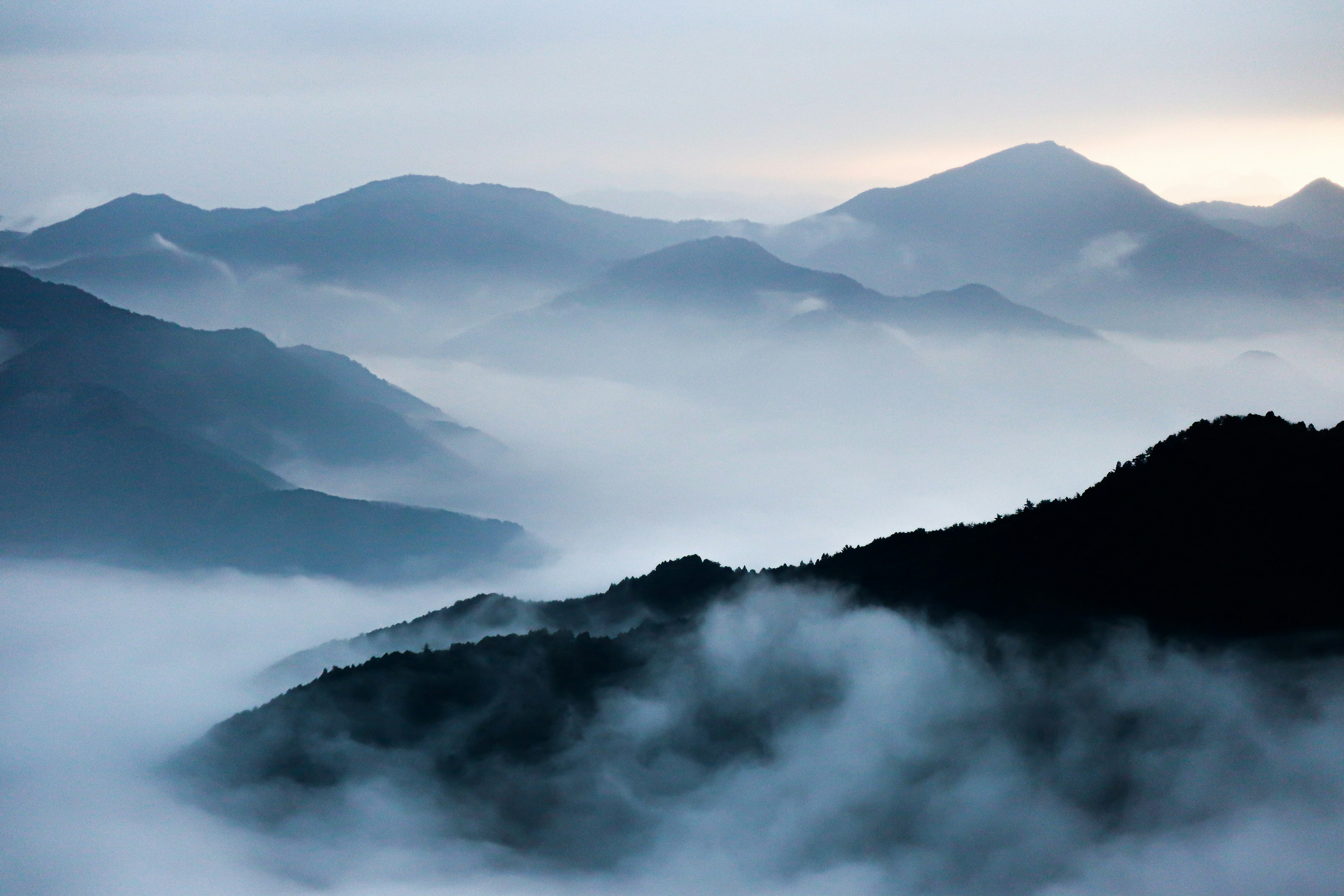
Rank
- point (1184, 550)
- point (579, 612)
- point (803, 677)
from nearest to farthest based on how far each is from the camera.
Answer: point (1184, 550)
point (803, 677)
point (579, 612)

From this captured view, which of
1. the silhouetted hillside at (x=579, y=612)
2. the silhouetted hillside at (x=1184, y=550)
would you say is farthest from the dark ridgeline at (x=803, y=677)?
the silhouetted hillside at (x=579, y=612)

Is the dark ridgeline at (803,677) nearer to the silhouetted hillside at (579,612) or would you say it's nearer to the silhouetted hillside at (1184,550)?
the silhouetted hillside at (1184,550)

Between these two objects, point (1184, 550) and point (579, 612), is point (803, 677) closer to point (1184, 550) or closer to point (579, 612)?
point (579, 612)

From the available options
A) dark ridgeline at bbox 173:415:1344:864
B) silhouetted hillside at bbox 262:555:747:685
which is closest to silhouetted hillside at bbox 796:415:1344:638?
dark ridgeline at bbox 173:415:1344:864

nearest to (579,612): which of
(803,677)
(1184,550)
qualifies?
(803,677)

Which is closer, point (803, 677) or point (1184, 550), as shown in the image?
point (1184, 550)

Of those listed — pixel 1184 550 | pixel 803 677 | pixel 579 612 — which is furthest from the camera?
pixel 579 612

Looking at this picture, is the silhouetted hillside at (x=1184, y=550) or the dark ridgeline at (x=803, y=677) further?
the dark ridgeline at (x=803, y=677)

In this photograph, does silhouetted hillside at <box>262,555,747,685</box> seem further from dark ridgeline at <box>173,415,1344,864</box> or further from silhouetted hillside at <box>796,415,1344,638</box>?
silhouetted hillside at <box>796,415,1344,638</box>
